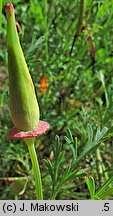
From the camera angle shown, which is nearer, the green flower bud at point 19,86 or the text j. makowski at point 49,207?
the green flower bud at point 19,86

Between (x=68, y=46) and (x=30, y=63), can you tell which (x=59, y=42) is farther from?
(x=30, y=63)

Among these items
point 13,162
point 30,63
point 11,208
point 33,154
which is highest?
point 30,63

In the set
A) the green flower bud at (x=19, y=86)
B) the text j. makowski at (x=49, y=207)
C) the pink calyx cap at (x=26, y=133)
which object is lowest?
the text j. makowski at (x=49, y=207)

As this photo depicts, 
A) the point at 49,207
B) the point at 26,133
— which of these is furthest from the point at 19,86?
the point at 49,207

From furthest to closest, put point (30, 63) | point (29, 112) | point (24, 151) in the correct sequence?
point (24, 151) → point (30, 63) → point (29, 112)

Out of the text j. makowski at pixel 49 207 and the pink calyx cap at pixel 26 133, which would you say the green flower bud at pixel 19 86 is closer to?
the pink calyx cap at pixel 26 133

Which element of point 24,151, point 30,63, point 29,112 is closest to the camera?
point 29,112

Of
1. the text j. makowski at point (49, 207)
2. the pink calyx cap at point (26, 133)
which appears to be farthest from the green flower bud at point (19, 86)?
the text j. makowski at point (49, 207)

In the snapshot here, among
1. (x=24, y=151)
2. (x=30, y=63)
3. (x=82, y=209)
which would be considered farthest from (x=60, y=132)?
(x=82, y=209)
